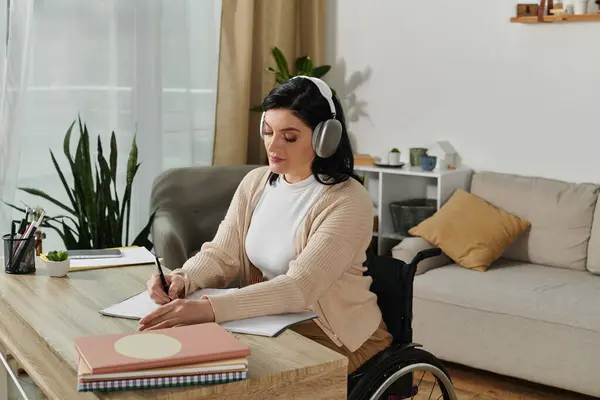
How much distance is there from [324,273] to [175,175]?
2.09 meters

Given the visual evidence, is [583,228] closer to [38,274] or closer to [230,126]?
[230,126]

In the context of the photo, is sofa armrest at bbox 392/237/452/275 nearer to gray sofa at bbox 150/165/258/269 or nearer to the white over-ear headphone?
gray sofa at bbox 150/165/258/269

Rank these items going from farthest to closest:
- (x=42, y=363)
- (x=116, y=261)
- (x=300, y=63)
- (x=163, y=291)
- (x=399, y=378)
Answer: (x=300, y=63), (x=116, y=261), (x=399, y=378), (x=163, y=291), (x=42, y=363)

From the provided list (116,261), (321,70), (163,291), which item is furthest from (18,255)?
(321,70)

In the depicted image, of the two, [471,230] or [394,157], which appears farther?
[394,157]

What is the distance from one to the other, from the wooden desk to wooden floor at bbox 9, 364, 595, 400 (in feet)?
5.49

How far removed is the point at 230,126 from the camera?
14.9 ft

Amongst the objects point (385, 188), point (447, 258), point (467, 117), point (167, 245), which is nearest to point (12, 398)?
point (167, 245)

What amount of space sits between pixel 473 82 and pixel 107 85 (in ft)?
5.96

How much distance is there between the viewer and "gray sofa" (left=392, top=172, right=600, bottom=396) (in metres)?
3.22

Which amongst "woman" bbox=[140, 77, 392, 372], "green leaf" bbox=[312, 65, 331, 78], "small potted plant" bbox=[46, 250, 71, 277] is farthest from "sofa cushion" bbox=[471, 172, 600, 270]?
"small potted plant" bbox=[46, 250, 71, 277]

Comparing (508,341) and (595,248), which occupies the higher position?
(595,248)

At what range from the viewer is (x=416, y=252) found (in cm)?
381

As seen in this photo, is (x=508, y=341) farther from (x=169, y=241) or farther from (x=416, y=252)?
(x=169, y=241)
